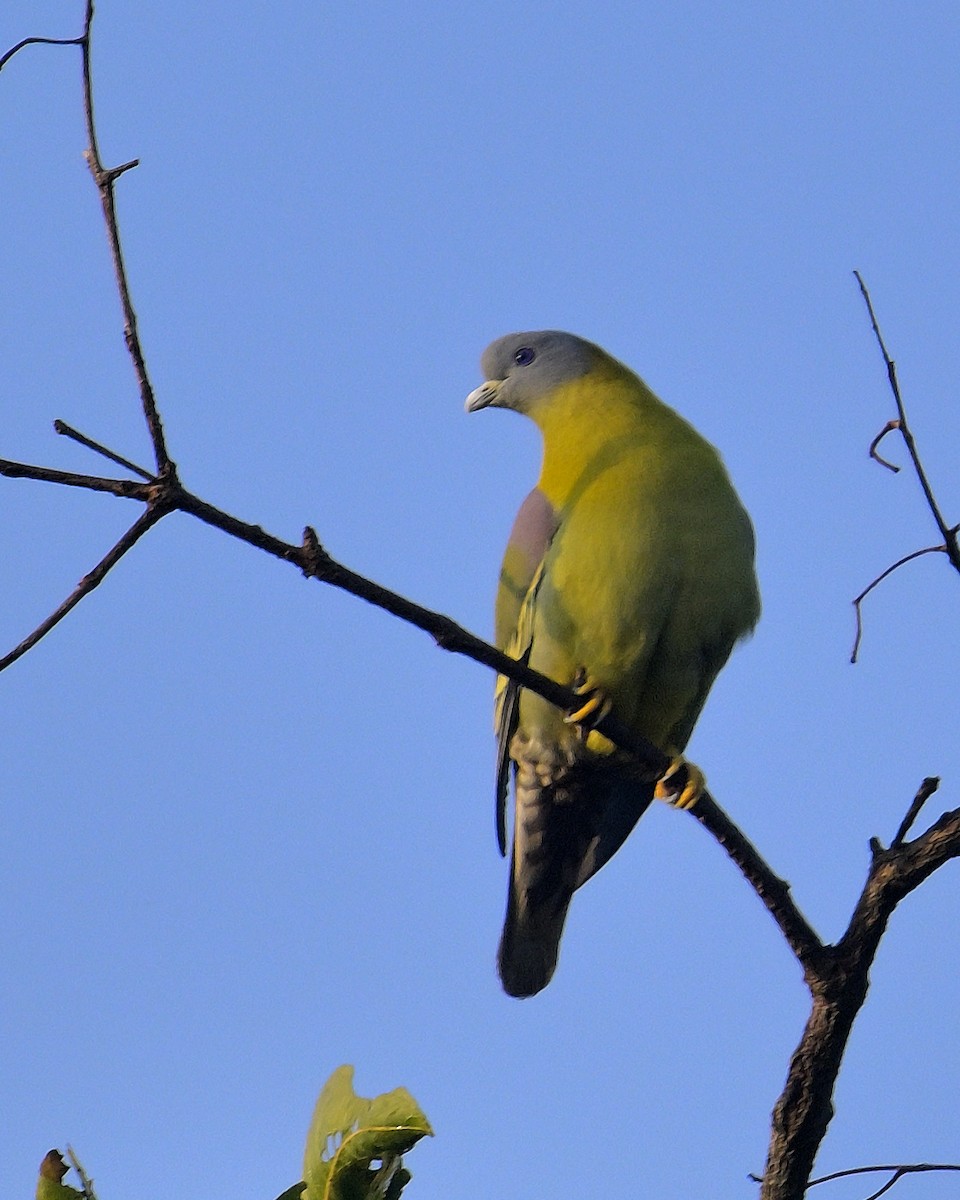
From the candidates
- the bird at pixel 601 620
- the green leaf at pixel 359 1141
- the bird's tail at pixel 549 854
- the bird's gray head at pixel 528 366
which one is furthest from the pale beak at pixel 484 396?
the green leaf at pixel 359 1141

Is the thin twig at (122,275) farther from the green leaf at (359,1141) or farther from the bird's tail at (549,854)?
the bird's tail at (549,854)

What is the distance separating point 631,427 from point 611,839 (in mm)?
1533

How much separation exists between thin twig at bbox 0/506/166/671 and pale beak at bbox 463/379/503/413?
3888 mm

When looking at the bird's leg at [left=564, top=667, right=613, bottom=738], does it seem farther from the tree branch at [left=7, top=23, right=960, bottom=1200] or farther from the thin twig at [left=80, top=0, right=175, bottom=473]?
the thin twig at [left=80, top=0, right=175, bottom=473]

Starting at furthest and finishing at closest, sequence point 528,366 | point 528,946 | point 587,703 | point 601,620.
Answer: point 528,366
point 528,946
point 601,620
point 587,703

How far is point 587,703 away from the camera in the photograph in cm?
455

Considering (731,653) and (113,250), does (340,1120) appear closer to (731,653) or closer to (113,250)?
(113,250)

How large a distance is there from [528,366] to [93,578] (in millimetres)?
3952

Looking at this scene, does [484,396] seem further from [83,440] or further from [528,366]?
[83,440]

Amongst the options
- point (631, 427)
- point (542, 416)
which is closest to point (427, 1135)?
point (631, 427)

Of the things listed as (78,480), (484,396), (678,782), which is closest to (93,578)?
(78,480)

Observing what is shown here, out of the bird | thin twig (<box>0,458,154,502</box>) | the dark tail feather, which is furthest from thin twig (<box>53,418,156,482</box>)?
the dark tail feather

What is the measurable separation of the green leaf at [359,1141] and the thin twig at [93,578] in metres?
1.13

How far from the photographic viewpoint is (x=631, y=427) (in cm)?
535
